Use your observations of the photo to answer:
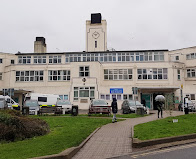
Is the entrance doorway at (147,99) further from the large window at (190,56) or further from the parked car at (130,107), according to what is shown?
the parked car at (130,107)

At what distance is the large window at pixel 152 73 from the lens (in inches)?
1539

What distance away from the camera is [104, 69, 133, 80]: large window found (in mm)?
39969

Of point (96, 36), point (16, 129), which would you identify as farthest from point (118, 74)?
point (16, 129)

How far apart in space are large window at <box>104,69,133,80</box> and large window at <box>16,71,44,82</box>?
1165 cm

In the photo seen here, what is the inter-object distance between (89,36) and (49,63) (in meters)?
18.5

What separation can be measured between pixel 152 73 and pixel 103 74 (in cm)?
846

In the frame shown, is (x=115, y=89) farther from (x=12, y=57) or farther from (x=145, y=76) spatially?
(x=12, y=57)

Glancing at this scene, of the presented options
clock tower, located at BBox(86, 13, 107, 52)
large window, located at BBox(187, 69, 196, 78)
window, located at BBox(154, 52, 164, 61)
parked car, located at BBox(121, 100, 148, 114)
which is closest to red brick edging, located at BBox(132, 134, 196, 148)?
parked car, located at BBox(121, 100, 148, 114)

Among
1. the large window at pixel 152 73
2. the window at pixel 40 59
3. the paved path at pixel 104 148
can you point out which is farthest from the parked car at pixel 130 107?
the window at pixel 40 59

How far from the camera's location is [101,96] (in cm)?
3662

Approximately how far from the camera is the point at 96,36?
189 feet

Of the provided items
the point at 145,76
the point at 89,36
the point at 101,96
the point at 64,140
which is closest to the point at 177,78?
the point at 145,76

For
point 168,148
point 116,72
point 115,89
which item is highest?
point 116,72

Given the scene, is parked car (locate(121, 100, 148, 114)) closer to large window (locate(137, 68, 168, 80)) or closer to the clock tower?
large window (locate(137, 68, 168, 80))
